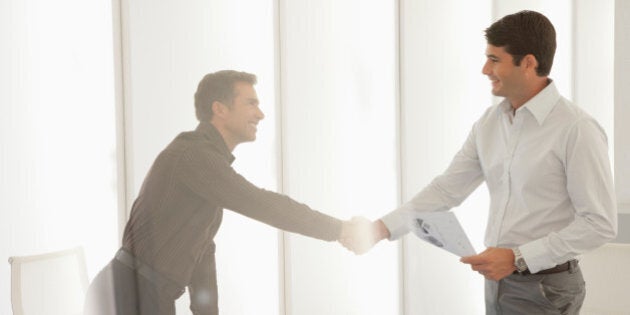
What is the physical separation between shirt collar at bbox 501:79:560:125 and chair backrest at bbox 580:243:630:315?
0.87m

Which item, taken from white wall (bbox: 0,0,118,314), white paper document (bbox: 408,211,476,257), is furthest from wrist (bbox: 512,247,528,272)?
white wall (bbox: 0,0,118,314)

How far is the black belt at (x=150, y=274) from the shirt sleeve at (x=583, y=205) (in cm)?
121

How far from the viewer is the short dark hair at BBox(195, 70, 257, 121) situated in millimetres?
2615

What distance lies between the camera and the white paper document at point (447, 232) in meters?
1.93

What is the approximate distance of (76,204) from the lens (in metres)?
2.46

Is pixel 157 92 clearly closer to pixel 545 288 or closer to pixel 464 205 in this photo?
pixel 545 288

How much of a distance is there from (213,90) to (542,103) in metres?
1.32

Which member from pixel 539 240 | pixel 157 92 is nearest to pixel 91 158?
pixel 157 92

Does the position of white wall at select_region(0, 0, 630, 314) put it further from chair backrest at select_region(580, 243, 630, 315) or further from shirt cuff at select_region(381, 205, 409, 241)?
chair backrest at select_region(580, 243, 630, 315)

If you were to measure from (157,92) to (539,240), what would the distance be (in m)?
1.51

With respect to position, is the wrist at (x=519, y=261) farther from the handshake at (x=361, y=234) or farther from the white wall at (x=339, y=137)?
the white wall at (x=339, y=137)

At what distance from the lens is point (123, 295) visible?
7.61 ft

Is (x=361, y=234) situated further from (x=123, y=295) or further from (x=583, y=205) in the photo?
(x=583, y=205)

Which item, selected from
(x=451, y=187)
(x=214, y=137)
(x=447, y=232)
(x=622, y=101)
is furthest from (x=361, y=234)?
(x=622, y=101)
